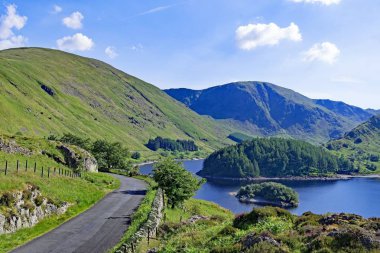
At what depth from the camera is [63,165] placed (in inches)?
2778

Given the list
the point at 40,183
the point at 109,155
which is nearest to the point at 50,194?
the point at 40,183

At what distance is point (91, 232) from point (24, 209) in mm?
7266

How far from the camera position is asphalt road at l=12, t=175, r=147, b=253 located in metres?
30.0

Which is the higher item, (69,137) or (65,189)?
(69,137)

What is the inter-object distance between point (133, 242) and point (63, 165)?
49.4 meters

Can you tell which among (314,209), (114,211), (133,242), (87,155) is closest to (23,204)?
(114,211)

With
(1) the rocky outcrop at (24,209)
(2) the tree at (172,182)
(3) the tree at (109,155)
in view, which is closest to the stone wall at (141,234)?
(1) the rocky outcrop at (24,209)

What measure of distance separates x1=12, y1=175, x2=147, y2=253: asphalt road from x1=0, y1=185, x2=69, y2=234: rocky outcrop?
2.73 metres

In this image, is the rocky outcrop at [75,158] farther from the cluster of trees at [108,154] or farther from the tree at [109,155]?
the tree at [109,155]

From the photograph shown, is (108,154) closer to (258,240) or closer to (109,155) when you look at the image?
(109,155)

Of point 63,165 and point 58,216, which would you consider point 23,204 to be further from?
point 63,165

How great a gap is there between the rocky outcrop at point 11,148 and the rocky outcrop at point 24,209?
2290 cm

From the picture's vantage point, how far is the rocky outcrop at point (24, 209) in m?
33.2

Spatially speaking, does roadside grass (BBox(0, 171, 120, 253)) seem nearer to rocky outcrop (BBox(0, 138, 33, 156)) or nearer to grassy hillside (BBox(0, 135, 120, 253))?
grassy hillside (BBox(0, 135, 120, 253))
